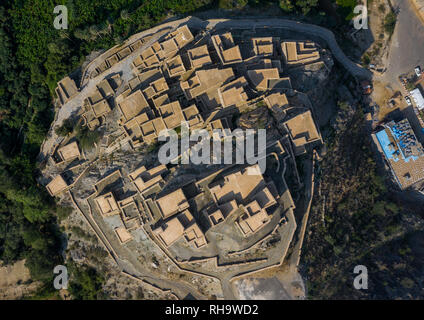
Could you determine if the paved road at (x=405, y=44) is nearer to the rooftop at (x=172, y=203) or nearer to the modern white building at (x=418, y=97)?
the modern white building at (x=418, y=97)

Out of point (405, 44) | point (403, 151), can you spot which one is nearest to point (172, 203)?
point (403, 151)

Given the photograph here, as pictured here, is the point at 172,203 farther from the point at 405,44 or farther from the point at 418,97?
the point at 405,44

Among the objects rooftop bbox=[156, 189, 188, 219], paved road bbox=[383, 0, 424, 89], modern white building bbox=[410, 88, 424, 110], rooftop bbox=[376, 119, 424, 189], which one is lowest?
rooftop bbox=[376, 119, 424, 189]

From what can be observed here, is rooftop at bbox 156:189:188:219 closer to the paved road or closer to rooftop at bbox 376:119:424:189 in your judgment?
rooftop at bbox 376:119:424:189

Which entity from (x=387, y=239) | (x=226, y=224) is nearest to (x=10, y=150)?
(x=226, y=224)

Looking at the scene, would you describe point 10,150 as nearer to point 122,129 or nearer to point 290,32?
point 122,129

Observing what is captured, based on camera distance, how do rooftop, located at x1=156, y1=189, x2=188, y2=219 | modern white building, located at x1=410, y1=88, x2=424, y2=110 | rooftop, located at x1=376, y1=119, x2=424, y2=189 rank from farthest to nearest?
modern white building, located at x1=410, y1=88, x2=424, y2=110 < rooftop, located at x1=376, y1=119, x2=424, y2=189 < rooftop, located at x1=156, y1=189, x2=188, y2=219

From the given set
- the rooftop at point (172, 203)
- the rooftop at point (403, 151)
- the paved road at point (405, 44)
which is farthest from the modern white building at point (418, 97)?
the rooftop at point (172, 203)

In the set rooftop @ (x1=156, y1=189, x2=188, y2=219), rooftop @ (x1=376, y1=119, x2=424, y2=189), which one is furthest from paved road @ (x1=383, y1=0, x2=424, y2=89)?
rooftop @ (x1=156, y1=189, x2=188, y2=219)

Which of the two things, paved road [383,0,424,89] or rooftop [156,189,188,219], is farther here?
paved road [383,0,424,89]

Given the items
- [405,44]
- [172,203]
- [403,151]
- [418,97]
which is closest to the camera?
[172,203]
